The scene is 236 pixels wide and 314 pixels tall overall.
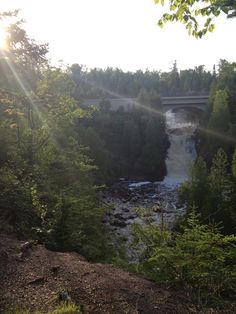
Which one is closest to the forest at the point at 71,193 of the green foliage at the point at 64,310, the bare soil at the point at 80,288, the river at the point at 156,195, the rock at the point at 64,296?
the bare soil at the point at 80,288

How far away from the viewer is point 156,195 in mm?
43219

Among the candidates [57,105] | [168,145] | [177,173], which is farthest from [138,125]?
[57,105]

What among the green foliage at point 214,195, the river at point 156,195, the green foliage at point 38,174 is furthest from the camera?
the river at point 156,195

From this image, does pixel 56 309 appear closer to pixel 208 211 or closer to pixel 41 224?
pixel 41 224

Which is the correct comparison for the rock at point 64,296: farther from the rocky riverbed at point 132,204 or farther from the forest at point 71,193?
the rocky riverbed at point 132,204

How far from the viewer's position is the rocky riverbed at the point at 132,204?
27.8 meters

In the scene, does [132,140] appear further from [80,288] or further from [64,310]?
[64,310]

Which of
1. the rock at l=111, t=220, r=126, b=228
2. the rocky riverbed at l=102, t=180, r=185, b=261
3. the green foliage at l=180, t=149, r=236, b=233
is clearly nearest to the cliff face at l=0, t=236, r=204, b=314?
the rocky riverbed at l=102, t=180, r=185, b=261

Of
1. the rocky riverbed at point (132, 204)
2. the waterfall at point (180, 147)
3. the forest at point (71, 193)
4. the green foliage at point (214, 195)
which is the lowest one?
the waterfall at point (180, 147)

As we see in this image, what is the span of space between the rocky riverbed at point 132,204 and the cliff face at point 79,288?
1310 cm

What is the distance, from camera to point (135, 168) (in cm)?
6069

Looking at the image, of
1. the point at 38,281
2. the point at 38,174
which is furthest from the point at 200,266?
the point at 38,174

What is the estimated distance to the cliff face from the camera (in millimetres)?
5668

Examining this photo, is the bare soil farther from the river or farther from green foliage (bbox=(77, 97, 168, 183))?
green foliage (bbox=(77, 97, 168, 183))
